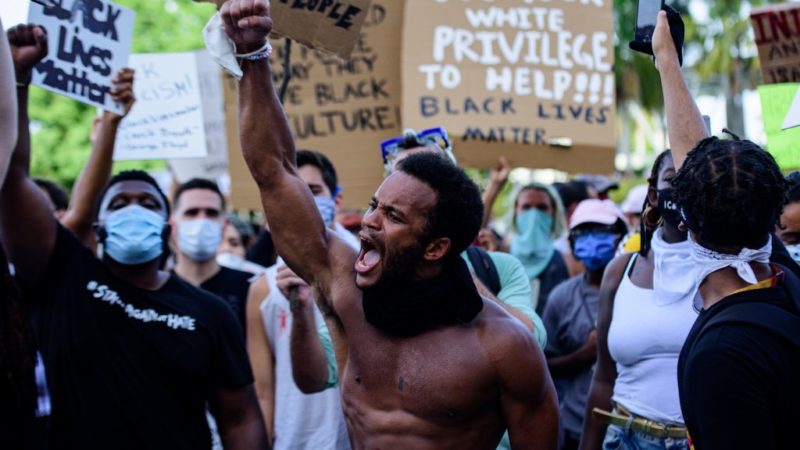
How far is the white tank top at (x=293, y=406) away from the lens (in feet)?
15.3

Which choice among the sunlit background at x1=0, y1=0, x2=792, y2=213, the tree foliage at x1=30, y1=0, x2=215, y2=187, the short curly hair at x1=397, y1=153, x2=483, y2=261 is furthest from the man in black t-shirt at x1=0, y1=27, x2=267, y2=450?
the tree foliage at x1=30, y1=0, x2=215, y2=187

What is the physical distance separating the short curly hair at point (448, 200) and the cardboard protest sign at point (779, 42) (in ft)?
9.53

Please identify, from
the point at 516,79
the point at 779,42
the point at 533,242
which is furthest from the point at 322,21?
the point at 533,242

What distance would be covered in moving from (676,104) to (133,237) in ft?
7.40

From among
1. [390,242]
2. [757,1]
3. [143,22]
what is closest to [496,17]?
[390,242]

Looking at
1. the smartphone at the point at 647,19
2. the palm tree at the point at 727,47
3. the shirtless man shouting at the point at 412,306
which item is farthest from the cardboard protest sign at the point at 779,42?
the palm tree at the point at 727,47

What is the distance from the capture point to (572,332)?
5492 mm

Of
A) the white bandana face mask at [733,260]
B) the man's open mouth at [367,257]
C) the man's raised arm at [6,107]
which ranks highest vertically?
the man's raised arm at [6,107]

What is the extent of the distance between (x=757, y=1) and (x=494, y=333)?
36.0 m

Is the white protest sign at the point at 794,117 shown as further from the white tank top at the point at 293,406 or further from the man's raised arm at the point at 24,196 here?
the man's raised arm at the point at 24,196

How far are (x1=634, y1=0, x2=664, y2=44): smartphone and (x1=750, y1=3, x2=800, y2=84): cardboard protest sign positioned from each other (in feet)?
6.35

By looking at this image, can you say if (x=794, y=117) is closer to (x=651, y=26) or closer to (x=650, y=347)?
(x=651, y=26)

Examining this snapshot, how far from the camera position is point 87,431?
3.87 m

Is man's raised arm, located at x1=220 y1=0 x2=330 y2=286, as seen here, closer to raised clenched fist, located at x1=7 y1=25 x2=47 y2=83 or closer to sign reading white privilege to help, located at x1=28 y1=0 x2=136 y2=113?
raised clenched fist, located at x1=7 y1=25 x2=47 y2=83
